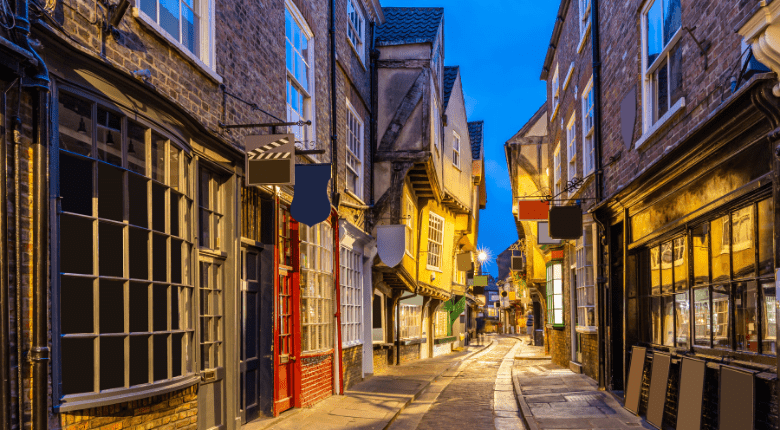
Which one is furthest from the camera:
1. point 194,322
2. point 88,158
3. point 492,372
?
point 492,372

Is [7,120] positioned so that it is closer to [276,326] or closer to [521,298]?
[276,326]

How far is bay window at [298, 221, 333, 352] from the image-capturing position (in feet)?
36.5

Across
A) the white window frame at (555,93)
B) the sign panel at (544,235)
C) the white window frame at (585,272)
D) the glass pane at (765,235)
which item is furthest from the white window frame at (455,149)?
the glass pane at (765,235)

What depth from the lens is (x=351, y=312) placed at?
14.8 meters

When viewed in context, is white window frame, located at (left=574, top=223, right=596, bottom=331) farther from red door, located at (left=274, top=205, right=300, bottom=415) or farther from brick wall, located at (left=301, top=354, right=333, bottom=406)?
red door, located at (left=274, top=205, right=300, bottom=415)

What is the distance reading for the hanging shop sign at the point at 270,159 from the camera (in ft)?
26.1

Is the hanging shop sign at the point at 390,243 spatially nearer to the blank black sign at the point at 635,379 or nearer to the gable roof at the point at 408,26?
the gable roof at the point at 408,26

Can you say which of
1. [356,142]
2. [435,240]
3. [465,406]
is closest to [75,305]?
[465,406]

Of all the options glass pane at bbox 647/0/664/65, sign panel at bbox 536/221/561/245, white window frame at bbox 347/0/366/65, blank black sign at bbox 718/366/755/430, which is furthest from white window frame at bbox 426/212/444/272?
blank black sign at bbox 718/366/755/430

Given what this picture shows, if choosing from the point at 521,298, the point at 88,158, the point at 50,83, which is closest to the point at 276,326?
the point at 88,158

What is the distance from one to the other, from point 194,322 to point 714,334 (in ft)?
18.7

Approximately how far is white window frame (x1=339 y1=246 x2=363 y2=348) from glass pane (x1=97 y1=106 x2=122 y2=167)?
8.08m

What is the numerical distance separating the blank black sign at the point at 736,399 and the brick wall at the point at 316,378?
608 cm

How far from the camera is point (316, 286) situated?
11.8 metres
